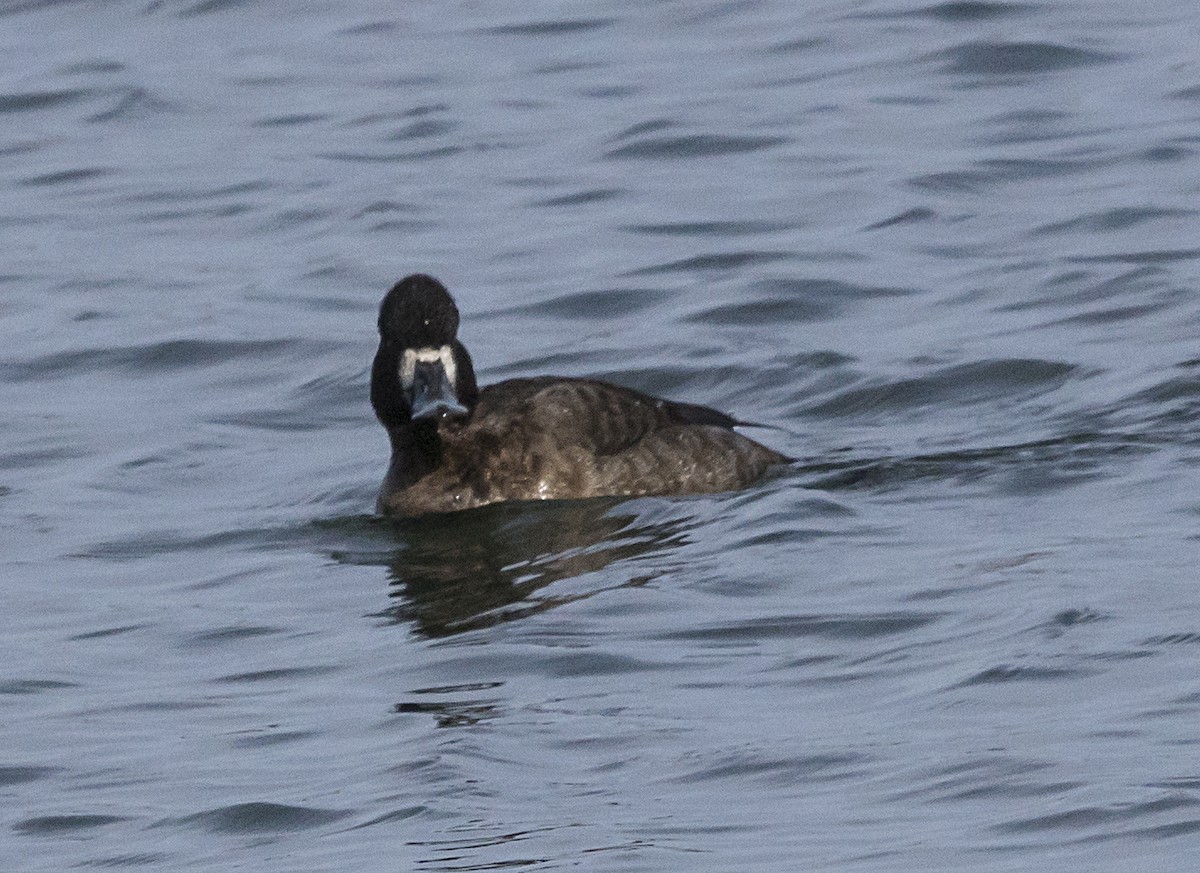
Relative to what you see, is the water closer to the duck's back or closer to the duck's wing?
the duck's back

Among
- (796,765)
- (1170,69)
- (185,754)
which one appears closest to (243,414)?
(185,754)

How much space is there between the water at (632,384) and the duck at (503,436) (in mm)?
161

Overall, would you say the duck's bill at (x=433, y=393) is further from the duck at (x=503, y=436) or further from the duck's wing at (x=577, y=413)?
the duck's wing at (x=577, y=413)

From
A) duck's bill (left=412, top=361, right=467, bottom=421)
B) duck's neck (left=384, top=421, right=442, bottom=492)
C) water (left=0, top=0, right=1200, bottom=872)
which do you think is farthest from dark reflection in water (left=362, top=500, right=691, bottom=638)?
duck's bill (left=412, top=361, right=467, bottom=421)

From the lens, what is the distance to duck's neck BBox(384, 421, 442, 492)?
11.7 metres

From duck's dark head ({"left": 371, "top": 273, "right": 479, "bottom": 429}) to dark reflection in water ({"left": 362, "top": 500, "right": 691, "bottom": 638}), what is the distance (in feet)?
1.63

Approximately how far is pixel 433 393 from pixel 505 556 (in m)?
0.81

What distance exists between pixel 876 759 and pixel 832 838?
26.1 inches

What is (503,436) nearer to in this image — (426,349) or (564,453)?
(564,453)

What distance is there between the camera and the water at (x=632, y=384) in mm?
7684

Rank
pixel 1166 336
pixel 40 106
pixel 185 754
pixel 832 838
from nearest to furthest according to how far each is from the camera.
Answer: pixel 832 838, pixel 185 754, pixel 1166 336, pixel 40 106

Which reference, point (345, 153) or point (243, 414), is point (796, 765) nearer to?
point (243, 414)

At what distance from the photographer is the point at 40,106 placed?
2277 cm

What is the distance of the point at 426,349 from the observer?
453 inches
